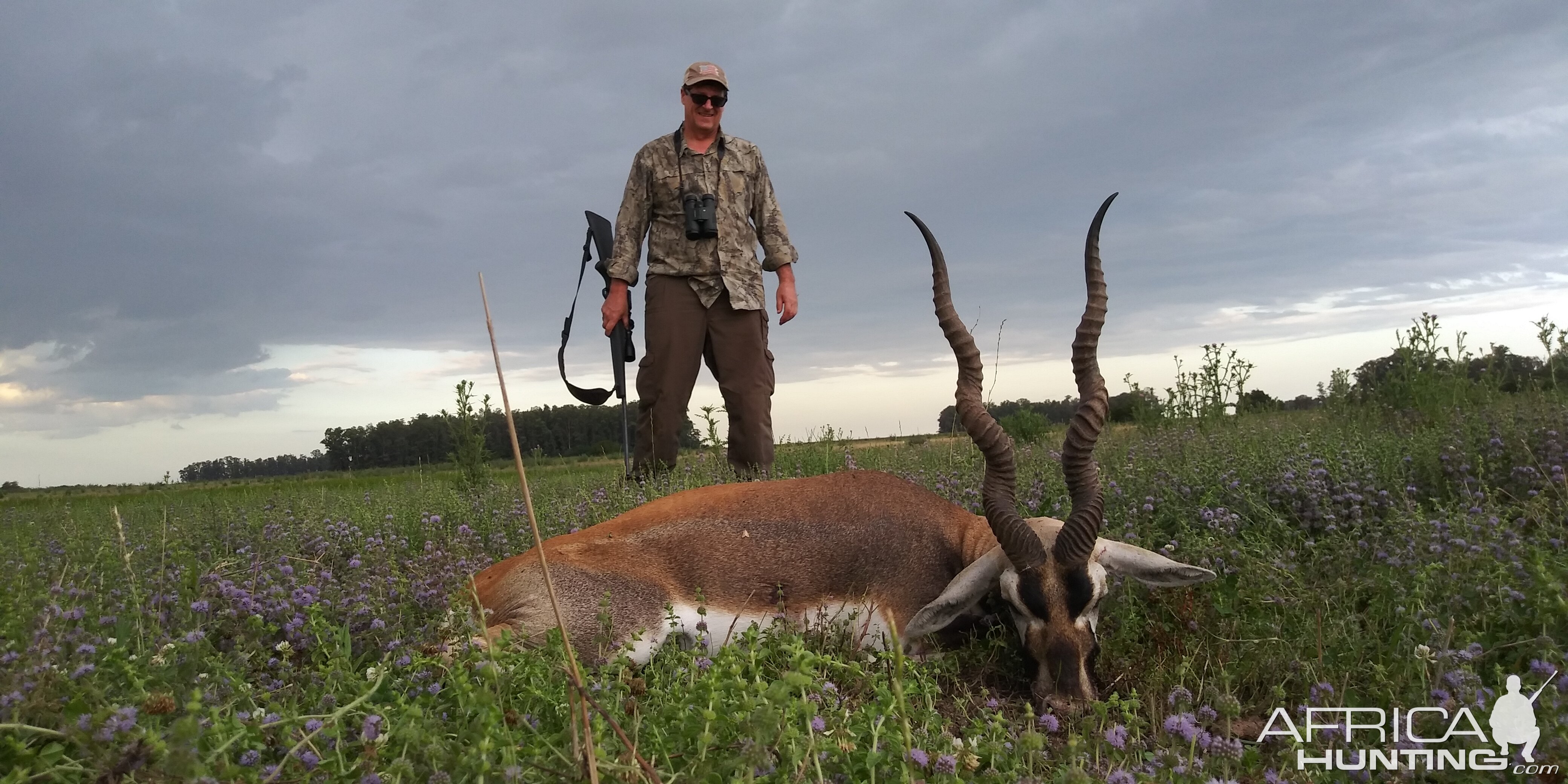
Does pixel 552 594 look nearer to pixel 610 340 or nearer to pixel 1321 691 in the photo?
pixel 1321 691

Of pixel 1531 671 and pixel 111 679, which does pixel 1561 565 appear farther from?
pixel 111 679

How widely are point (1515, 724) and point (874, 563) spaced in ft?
9.36

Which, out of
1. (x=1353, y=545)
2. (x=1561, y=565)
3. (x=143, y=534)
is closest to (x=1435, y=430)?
(x=1353, y=545)

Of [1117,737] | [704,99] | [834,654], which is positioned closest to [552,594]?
[1117,737]

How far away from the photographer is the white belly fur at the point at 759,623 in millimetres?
4594

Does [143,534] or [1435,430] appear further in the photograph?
[1435,430]

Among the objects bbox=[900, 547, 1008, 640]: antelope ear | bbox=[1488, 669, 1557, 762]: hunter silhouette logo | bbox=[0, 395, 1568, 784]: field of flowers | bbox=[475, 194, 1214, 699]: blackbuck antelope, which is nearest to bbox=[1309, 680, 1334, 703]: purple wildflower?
bbox=[0, 395, 1568, 784]: field of flowers

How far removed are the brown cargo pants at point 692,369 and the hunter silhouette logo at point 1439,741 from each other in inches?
247

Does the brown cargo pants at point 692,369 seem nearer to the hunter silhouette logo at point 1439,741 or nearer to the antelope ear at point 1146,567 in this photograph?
the antelope ear at point 1146,567

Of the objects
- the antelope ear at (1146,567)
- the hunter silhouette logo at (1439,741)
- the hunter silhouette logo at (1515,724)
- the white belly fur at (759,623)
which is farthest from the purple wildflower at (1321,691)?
the white belly fur at (759,623)

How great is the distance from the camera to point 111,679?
2990 mm

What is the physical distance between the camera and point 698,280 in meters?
9.20

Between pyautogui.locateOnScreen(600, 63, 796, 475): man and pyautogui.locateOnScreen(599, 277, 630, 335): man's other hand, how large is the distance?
0.04 feet

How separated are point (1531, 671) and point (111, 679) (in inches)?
191
